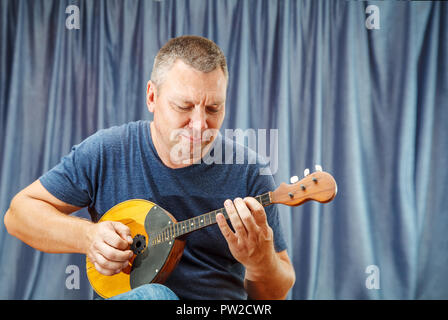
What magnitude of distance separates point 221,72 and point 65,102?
0.73 m

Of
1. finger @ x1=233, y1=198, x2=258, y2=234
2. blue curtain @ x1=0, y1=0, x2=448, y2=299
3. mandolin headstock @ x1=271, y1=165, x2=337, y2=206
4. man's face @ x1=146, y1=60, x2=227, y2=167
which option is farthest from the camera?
blue curtain @ x1=0, y1=0, x2=448, y2=299

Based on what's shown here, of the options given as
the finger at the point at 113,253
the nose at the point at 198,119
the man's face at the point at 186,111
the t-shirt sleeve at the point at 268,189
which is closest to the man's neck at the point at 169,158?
the man's face at the point at 186,111

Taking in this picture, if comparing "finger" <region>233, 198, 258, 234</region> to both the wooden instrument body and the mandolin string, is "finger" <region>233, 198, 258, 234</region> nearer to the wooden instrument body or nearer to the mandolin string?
the mandolin string

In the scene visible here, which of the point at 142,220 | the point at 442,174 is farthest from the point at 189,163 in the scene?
the point at 442,174

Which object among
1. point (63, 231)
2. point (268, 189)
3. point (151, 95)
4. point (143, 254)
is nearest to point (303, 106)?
point (268, 189)

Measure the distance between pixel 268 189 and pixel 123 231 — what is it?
55 cm

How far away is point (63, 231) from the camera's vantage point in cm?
138

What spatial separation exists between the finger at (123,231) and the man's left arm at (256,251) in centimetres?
33

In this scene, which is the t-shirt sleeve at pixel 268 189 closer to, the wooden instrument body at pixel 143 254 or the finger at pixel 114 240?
the wooden instrument body at pixel 143 254

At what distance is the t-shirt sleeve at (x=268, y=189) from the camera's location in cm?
142

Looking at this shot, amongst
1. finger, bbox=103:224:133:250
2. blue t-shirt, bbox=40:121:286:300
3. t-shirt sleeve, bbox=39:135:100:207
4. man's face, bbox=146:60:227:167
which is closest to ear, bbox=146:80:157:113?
man's face, bbox=146:60:227:167

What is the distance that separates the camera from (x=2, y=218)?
5.24 feet

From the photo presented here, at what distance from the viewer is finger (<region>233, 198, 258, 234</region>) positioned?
1.20 meters

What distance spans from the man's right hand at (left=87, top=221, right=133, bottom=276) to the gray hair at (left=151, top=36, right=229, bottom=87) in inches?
21.5
